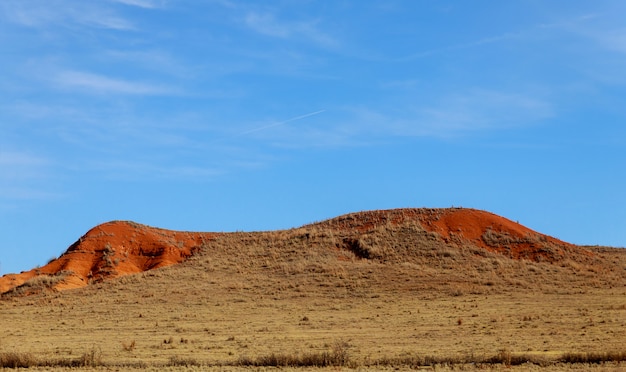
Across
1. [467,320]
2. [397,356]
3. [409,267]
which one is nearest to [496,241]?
[409,267]

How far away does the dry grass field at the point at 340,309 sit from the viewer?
2834 centimetres

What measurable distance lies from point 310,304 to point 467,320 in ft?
40.2

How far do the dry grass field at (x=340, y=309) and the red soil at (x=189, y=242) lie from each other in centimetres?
44

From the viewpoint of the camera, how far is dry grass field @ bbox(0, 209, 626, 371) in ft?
93.0

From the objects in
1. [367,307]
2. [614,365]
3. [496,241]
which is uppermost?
[496,241]

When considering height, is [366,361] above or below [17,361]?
below

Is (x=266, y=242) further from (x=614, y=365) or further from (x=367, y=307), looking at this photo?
(x=614, y=365)

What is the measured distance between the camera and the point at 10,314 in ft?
168

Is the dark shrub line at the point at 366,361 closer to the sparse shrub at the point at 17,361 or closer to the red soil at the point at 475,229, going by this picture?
the sparse shrub at the point at 17,361

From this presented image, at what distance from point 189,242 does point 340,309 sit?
2240 cm

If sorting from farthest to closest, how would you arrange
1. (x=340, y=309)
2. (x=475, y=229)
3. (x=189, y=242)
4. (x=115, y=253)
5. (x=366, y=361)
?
(x=189, y=242), (x=115, y=253), (x=475, y=229), (x=340, y=309), (x=366, y=361)

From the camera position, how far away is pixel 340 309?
159ft

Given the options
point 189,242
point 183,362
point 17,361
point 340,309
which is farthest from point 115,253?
point 183,362

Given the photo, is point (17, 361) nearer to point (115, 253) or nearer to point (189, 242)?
point (115, 253)
